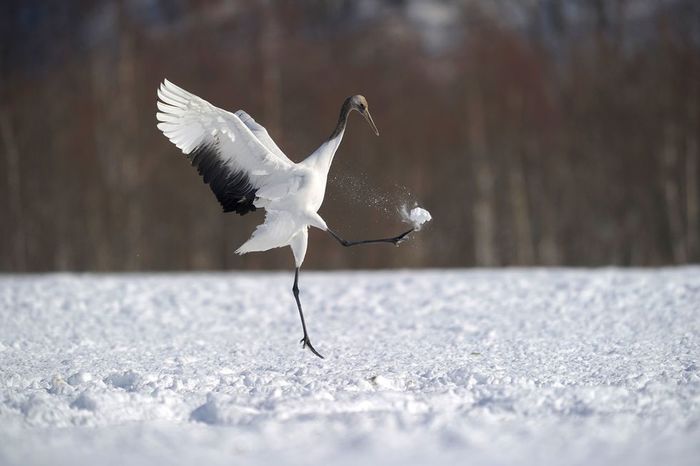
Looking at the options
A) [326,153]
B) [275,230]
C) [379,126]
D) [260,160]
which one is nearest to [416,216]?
[326,153]

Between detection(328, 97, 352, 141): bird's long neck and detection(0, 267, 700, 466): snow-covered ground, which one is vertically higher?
detection(328, 97, 352, 141): bird's long neck

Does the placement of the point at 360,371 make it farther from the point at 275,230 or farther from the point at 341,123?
the point at 341,123

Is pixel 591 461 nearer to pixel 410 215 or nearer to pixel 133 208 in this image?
pixel 410 215

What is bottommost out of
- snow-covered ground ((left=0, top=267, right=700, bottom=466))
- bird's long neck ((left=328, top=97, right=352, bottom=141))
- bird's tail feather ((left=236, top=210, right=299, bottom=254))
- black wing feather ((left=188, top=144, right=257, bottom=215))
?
snow-covered ground ((left=0, top=267, right=700, bottom=466))

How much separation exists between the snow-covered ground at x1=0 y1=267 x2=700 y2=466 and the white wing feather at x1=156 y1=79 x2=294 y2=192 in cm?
145

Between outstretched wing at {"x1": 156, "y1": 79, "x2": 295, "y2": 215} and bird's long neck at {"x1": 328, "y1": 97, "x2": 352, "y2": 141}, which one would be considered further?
bird's long neck at {"x1": 328, "y1": 97, "x2": 352, "y2": 141}

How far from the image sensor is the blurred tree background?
15.3 metres

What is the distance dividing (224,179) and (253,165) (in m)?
0.28

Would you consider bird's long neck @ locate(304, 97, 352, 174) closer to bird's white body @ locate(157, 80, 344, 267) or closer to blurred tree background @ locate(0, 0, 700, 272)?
bird's white body @ locate(157, 80, 344, 267)

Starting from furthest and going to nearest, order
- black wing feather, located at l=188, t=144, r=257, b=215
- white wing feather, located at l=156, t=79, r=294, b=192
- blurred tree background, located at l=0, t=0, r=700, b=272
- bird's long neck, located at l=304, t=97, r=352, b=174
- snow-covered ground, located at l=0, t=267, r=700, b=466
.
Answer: blurred tree background, located at l=0, t=0, r=700, b=272
black wing feather, located at l=188, t=144, r=257, b=215
bird's long neck, located at l=304, t=97, r=352, b=174
white wing feather, located at l=156, t=79, r=294, b=192
snow-covered ground, located at l=0, t=267, r=700, b=466

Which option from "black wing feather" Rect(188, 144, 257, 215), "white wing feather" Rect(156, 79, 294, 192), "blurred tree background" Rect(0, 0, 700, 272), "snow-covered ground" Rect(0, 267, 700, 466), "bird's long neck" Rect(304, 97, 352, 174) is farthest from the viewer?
"blurred tree background" Rect(0, 0, 700, 272)

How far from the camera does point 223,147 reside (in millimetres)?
6199

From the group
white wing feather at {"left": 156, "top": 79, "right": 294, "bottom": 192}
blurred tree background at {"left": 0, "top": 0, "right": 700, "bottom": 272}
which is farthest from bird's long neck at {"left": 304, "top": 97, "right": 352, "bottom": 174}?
blurred tree background at {"left": 0, "top": 0, "right": 700, "bottom": 272}

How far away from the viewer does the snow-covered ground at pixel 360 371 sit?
3980 mm
